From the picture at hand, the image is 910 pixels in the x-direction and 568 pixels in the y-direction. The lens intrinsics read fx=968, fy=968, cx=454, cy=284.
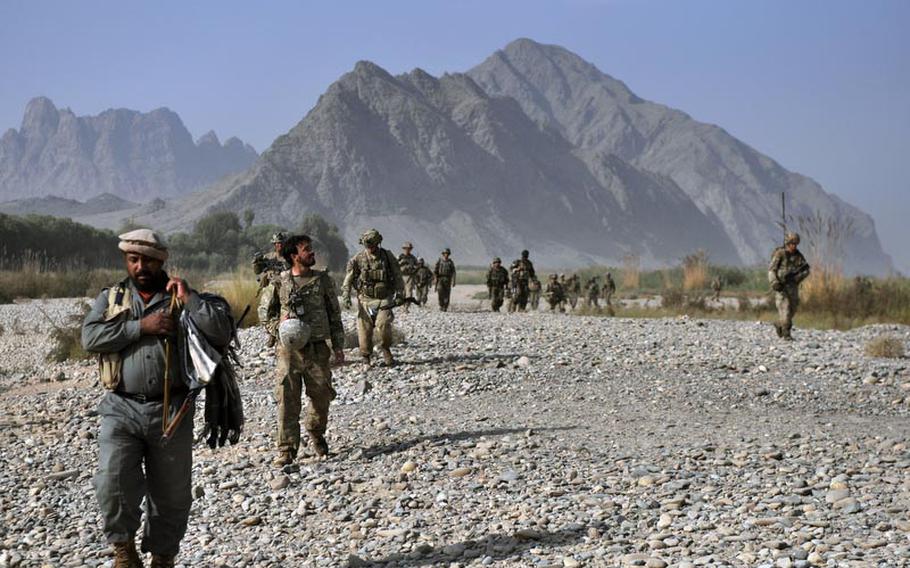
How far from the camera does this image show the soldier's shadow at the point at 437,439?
7.93m

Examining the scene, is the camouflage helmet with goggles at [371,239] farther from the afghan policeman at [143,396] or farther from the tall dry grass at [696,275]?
the tall dry grass at [696,275]

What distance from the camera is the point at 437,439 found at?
821 centimetres

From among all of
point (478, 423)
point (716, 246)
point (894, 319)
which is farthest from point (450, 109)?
point (478, 423)

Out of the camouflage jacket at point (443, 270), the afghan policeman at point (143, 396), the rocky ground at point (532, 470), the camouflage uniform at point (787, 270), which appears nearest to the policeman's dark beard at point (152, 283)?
the afghan policeman at point (143, 396)

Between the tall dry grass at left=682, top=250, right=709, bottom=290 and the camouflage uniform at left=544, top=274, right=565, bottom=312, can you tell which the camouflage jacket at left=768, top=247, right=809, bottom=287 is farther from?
the tall dry grass at left=682, top=250, right=709, bottom=290

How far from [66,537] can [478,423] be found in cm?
387

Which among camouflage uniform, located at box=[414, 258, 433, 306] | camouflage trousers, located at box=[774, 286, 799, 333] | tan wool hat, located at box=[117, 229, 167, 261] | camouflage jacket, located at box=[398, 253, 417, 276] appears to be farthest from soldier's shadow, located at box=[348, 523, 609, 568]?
camouflage uniform, located at box=[414, 258, 433, 306]

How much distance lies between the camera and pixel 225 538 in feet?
19.9

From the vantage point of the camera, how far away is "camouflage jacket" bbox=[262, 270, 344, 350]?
7.49 meters

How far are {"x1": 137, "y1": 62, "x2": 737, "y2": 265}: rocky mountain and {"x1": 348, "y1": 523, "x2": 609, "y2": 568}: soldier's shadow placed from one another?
10663 centimetres

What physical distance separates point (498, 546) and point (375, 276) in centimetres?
579

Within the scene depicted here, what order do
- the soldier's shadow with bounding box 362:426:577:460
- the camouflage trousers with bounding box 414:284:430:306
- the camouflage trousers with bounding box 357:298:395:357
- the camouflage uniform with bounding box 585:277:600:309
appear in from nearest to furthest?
the soldier's shadow with bounding box 362:426:577:460 < the camouflage trousers with bounding box 357:298:395:357 < the camouflage trousers with bounding box 414:284:430:306 < the camouflage uniform with bounding box 585:277:600:309

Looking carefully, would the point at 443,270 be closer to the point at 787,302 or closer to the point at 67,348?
the point at 787,302

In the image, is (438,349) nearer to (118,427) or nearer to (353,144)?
(118,427)
